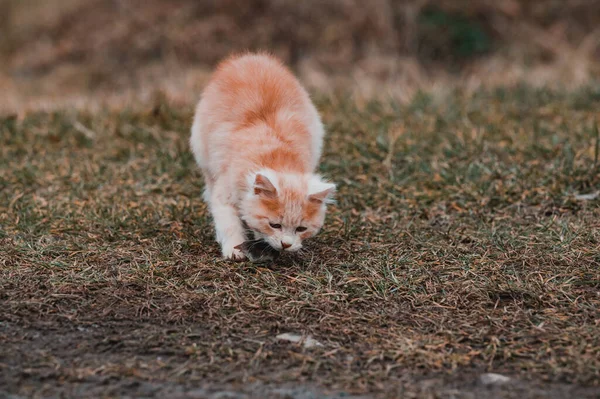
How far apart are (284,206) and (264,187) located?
14 centimetres

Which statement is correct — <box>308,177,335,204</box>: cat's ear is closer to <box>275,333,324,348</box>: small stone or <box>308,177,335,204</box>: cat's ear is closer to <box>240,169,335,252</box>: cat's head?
<box>240,169,335,252</box>: cat's head

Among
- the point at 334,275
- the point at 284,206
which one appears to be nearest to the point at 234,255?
the point at 284,206

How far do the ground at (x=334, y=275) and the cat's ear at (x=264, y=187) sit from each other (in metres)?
0.40

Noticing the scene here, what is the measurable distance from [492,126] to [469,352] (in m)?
3.65

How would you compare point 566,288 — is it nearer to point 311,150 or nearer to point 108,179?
point 311,150

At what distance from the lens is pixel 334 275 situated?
3.79 metres

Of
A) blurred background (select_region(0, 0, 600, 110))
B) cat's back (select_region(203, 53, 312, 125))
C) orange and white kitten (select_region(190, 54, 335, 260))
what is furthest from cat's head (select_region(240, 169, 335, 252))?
blurred background (select_region(0, 0, 600, 110))

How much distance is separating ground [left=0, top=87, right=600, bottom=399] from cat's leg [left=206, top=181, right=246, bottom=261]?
9cm

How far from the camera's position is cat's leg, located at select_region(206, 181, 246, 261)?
13.0 feet

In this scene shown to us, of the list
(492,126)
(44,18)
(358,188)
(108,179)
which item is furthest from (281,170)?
(44,18)

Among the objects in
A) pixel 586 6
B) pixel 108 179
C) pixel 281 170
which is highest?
pixel 586 6

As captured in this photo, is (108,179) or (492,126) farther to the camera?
(492,126)

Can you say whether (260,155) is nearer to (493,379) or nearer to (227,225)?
(227,225)

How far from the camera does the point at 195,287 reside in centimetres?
362
